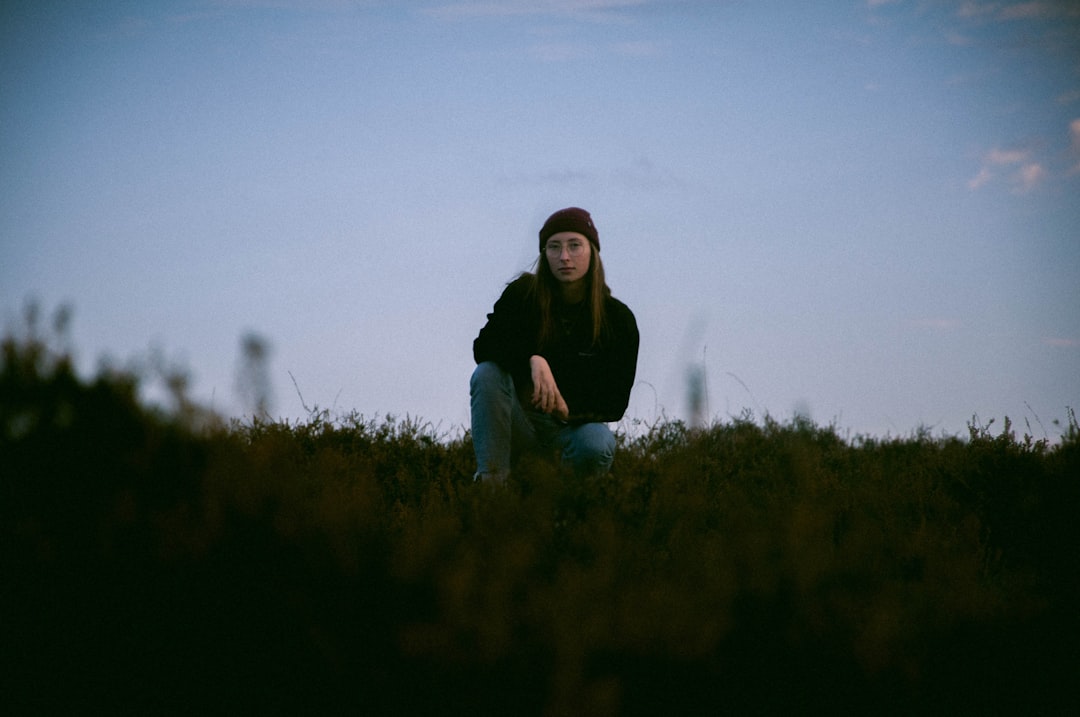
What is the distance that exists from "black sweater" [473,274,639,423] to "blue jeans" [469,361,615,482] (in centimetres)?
9

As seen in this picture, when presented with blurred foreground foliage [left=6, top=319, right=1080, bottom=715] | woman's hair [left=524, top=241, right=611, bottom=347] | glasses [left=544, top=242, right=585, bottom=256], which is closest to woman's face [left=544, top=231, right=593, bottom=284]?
glasses [left=544, top=242, right=585, bottom=256]

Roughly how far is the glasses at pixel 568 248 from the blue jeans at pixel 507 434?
827 millimetres

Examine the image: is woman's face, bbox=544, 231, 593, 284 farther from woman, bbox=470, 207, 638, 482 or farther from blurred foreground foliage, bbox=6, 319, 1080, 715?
blurred foreground foliage, bbox=6, 319, 1080, 715

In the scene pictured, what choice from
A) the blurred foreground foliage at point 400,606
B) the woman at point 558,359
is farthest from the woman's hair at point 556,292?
the blurred foreground foliage at point 400,606

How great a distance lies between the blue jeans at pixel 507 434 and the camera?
14.3 feet

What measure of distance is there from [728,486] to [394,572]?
9.32 feet

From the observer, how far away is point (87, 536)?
257 centimetres

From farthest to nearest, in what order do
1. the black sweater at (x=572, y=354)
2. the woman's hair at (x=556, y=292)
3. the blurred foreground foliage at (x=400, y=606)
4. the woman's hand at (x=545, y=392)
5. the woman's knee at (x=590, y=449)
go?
1. the woman's hair at (x=556, y=292)
2. the black sweater at (x=572, y=354)
3. the woman's knee at (x=590, y=449)
4. the woman's hand at (x=545, y=392)
5. the blurred foreground foliage at (x=400, y=606)

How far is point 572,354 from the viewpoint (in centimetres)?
468

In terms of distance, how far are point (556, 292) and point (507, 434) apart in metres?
1.04

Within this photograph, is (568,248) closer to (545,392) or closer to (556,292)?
(556,292)

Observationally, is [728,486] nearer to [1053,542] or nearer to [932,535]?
[932,535]

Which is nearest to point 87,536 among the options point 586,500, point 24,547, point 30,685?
point 24,547

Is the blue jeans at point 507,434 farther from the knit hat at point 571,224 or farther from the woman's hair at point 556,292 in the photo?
the knit hat at point 571,224
